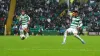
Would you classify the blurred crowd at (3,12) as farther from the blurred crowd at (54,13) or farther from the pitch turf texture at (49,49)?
the pitch turf texture at (49,49)

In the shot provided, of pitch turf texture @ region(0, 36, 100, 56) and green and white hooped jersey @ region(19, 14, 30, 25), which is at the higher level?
green and white hooped jersey @ region(19, 14, 30, 25)

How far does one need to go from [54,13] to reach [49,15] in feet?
2.94

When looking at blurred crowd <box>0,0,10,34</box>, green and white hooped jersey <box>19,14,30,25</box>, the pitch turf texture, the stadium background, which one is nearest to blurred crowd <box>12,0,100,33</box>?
the stadium background

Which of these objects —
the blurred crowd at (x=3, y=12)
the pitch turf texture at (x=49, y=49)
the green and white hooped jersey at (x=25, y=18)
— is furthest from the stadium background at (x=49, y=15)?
the pitch turf texture at (x=49, y=49)

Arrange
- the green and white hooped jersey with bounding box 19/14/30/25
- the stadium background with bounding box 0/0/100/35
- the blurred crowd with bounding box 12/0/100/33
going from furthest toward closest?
1. the blurred crowd with bounding box 12/0/100/33
2. the stadium background with bounding box 0/0/100/35
3. the green and white hooped jersey with bounding box 19/14/30/25

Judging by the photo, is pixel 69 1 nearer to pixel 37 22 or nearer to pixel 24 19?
pixel 37 22

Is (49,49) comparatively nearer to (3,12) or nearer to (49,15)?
(49,15)

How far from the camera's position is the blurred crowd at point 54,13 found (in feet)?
158

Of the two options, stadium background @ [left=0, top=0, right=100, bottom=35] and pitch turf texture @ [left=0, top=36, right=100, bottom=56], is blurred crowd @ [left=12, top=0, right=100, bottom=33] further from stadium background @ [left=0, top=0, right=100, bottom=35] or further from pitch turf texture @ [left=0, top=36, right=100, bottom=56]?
pitch turf texture @ [left=0, top=36, right=100, bottom=56]

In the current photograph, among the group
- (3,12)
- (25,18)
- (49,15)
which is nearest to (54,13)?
(49,15)

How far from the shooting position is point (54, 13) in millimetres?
51438

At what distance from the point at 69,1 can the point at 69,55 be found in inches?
1379

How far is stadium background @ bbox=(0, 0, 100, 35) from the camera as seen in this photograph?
153ft

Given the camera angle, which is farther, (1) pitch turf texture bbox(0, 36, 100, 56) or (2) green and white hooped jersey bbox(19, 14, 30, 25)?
(2) green and white hooped jersey bbox(19, 14, 30, 25)
